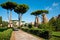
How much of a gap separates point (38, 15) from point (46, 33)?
47.9m

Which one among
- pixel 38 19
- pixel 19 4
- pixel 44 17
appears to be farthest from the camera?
pixel 38 19

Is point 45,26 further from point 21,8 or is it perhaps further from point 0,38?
point 21,8

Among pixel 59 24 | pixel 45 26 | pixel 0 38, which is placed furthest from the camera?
pixel 59 24

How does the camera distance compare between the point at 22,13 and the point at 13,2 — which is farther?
the point at 22,13

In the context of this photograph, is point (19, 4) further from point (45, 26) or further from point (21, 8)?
point (45, 26)

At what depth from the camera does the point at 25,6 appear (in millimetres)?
63188

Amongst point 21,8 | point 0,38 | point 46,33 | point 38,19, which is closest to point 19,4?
point 21,8

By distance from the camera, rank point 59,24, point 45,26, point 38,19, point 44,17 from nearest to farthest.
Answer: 1. point 45,26
2. point 59,24
3. point 44,17
4. point 38,19

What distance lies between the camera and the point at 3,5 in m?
61.0

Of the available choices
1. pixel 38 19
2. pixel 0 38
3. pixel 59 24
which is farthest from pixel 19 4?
pixel 0 38

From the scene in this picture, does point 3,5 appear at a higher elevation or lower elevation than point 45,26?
higher

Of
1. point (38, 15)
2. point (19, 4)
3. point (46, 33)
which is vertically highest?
point (19, 4)

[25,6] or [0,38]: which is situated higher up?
[25,6]

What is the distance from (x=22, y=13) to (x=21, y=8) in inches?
100
